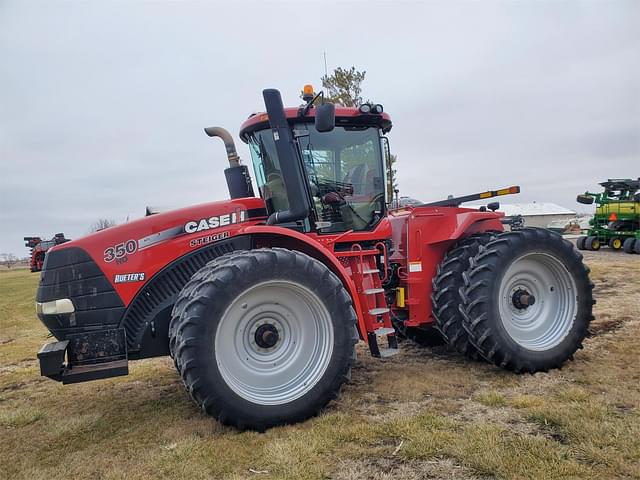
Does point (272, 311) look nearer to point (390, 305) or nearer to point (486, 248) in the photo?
point (390, 305)

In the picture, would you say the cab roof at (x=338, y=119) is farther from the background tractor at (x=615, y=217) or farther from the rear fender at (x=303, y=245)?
the background tractor at (x=615, y=217)

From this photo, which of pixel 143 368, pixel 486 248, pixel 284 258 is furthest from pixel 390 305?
pixel 143 368

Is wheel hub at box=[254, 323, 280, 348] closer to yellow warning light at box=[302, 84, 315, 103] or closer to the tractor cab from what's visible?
the tractor cab

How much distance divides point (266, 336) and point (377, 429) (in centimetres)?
111

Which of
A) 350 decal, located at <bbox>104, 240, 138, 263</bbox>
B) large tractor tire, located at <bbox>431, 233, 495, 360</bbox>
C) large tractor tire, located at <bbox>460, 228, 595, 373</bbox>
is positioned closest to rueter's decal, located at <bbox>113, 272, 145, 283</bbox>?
350 decal, located at <bbox>104, 240, 138, 263</bbox>

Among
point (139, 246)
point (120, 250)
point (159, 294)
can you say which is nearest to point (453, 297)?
point (159, 294)

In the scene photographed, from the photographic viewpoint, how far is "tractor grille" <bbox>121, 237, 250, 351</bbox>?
12.0 ft

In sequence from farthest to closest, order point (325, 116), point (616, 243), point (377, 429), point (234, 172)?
1. point (616, 243)
2. point (234, 172)
3. point (325, 116)
4. point (377, 429)

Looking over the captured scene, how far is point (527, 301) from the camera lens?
4707 millimetres

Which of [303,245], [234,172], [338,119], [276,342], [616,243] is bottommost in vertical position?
[616,243]

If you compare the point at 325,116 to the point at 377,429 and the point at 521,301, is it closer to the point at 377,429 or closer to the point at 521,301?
the point at 377,429

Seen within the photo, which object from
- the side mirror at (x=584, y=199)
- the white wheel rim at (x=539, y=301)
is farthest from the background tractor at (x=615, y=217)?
the white wheel rim at (x=539, y=301)

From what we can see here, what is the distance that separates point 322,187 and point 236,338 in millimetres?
1797

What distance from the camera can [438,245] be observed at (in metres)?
4.82
